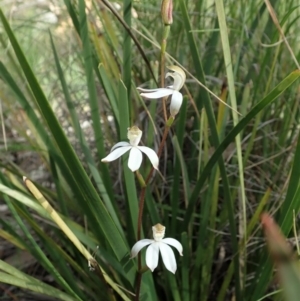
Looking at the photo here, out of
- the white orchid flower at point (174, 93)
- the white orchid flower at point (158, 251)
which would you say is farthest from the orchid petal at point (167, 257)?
the white orchid flower at point (174, 93)

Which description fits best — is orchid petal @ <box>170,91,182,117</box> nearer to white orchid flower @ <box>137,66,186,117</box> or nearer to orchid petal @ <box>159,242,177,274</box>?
white orchid flower @ <box>137,66,186,117</box>

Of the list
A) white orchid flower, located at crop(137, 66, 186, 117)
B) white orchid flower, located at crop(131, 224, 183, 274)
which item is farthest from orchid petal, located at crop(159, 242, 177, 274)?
white orchid flower, located at crop(137, 66, 186, 117)

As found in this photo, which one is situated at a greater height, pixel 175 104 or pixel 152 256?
pixel 175 104

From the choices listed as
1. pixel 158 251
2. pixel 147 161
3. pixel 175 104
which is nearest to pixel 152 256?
pixel 158 251

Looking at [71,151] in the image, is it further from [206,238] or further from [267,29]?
[267,29]

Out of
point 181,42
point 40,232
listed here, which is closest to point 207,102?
point 40,232

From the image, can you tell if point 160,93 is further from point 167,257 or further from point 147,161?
point 147,161
